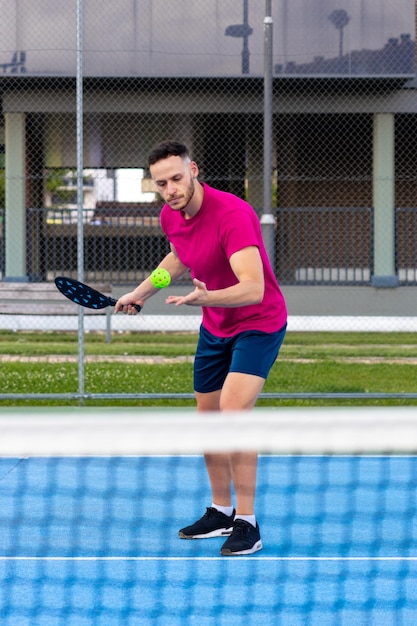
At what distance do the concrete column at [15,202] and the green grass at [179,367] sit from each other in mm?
1085

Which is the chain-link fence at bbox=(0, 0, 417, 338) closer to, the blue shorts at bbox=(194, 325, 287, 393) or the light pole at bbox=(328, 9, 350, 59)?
the light pole at bbox=(328, 9, 350, 59)

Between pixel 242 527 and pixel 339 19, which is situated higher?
pixel 339 19

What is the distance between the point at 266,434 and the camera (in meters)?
3.57

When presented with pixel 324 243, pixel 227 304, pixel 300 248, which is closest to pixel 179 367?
pixel 300 248

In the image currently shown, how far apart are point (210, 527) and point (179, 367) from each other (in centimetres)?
713

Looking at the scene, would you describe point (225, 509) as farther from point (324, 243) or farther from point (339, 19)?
point (339, 19)

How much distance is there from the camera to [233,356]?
5.47 metres

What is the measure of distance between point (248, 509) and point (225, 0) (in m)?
13.4

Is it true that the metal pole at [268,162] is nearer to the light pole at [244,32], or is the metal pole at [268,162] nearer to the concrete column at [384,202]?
the light pole at [244,32]

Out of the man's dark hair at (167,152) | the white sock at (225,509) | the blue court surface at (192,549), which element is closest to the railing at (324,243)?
the blue court surface at (192,549)

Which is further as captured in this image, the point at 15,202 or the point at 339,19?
the point at 15,202

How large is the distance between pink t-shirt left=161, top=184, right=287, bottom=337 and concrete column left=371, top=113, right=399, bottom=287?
40.0 feet

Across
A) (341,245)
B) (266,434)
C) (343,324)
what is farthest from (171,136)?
(266,434)

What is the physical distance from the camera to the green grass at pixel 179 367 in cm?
1118
